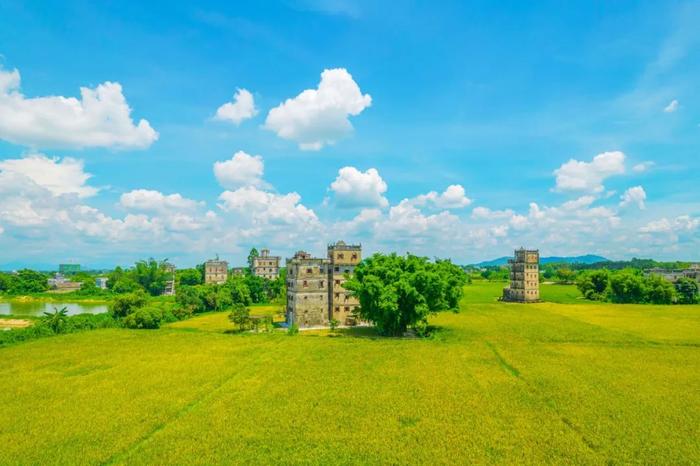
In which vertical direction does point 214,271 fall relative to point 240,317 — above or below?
above

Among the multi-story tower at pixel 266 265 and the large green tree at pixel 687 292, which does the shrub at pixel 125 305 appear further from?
the large green tree at pixel 687 292

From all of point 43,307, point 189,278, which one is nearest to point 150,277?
point 189,278

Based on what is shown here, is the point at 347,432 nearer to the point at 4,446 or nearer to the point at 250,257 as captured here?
the point at 4,446

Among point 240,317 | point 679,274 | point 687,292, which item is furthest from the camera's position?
point 679,274

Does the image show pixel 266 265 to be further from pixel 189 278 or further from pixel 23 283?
pixel 23 283

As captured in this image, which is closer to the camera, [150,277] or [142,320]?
[142,320]

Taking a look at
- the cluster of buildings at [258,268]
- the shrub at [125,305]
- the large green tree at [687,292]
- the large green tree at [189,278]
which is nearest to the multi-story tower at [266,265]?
the cluster of buildings at [258,268]

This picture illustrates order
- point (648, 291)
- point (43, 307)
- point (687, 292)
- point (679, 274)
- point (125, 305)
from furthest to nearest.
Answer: point (679, 274) → point (43, 307) → point (648, 291) → point (687, 292) → point (125, 305)
